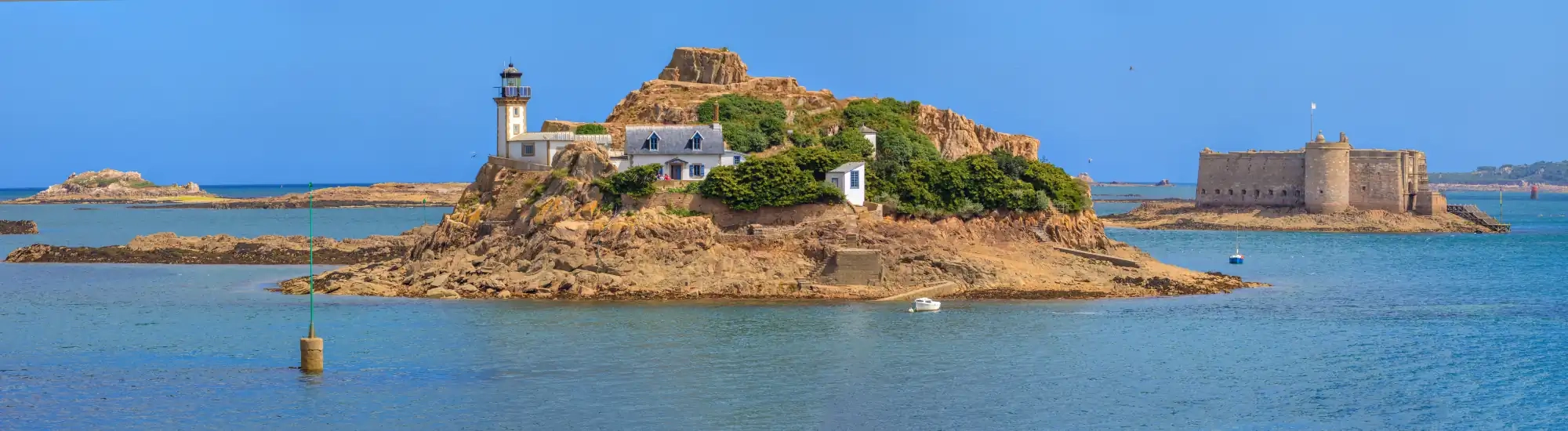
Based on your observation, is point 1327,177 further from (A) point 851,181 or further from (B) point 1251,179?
(A) point 851,181

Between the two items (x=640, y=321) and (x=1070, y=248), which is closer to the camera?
(x=640, y=321)

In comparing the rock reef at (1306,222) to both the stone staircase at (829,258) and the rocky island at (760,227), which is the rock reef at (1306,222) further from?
the stone staircase at (829,258)

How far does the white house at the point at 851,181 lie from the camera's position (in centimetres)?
5678

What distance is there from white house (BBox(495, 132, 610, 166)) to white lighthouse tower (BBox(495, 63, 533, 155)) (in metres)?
0.49

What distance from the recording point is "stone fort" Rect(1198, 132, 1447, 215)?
103062 millimetres

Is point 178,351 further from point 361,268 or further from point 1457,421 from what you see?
point 1457,421

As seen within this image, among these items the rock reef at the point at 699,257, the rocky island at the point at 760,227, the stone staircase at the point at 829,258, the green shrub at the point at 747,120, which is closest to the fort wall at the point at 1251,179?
the rocky island at the point at 760,227

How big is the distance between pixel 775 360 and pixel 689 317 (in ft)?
26.6

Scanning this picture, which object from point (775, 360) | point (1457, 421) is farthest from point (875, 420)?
point (1457, 421)

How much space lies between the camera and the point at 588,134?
62281 millimetres

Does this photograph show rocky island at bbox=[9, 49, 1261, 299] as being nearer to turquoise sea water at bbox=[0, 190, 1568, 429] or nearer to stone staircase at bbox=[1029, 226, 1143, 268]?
stone staircase at bbox=[1029, 226, 1143, 268]

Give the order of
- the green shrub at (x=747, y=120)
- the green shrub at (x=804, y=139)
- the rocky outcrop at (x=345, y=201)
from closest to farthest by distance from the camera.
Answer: the green shrub at (x=747, y=120) → the green shrub at (x=804, y=139) → the rocky outcrop at (x=345, y=201)

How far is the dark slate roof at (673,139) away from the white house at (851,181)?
15.7 feet

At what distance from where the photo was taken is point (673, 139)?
59906mm
